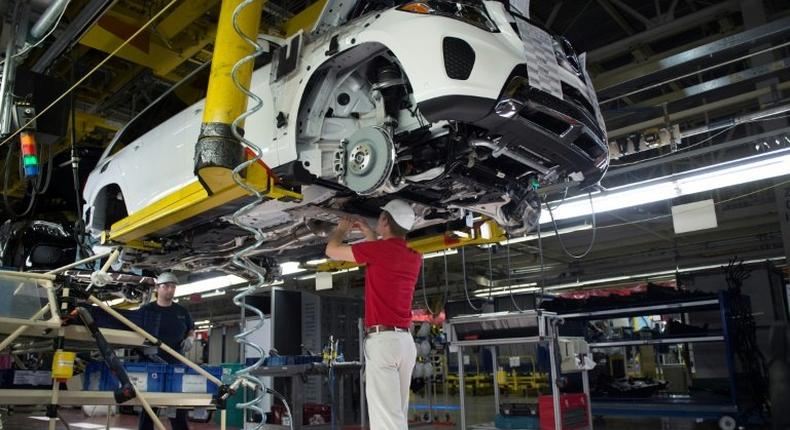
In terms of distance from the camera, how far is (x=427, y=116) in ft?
9.05

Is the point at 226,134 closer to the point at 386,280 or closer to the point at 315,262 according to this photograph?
the point at 386,280

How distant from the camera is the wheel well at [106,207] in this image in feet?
18.2

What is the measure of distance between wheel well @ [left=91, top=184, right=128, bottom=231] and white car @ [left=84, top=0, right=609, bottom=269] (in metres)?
1.76

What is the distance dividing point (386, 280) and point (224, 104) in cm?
128

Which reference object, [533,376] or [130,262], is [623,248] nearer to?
[533,376]

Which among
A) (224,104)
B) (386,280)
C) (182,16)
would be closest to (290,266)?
(182,16)

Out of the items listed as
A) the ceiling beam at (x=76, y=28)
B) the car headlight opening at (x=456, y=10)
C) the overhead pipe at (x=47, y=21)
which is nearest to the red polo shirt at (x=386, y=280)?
the car headlight opening at (x=456, y=10)

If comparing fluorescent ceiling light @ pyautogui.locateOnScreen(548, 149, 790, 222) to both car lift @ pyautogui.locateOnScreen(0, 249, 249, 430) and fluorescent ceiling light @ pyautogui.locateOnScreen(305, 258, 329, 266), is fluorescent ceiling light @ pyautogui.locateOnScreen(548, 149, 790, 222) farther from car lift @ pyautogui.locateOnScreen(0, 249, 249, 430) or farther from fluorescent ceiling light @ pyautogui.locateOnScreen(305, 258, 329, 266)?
car lift @ pyautogui.locateOnScreen(0, 249, 249, 430)

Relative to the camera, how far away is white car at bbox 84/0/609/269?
2.78m

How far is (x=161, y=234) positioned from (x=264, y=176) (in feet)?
6.30

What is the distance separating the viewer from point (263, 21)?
5.75 meters

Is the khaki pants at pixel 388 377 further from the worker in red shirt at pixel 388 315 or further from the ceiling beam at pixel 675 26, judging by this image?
the ceiling beam at pixel 675 26

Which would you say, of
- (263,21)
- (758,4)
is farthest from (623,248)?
(263,21)

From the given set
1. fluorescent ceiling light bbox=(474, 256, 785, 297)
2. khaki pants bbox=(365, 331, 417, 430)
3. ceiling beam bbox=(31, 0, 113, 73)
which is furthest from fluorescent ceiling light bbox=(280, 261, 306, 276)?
fluorescent ceiling light bbox=(474, 256, 785, 297)
